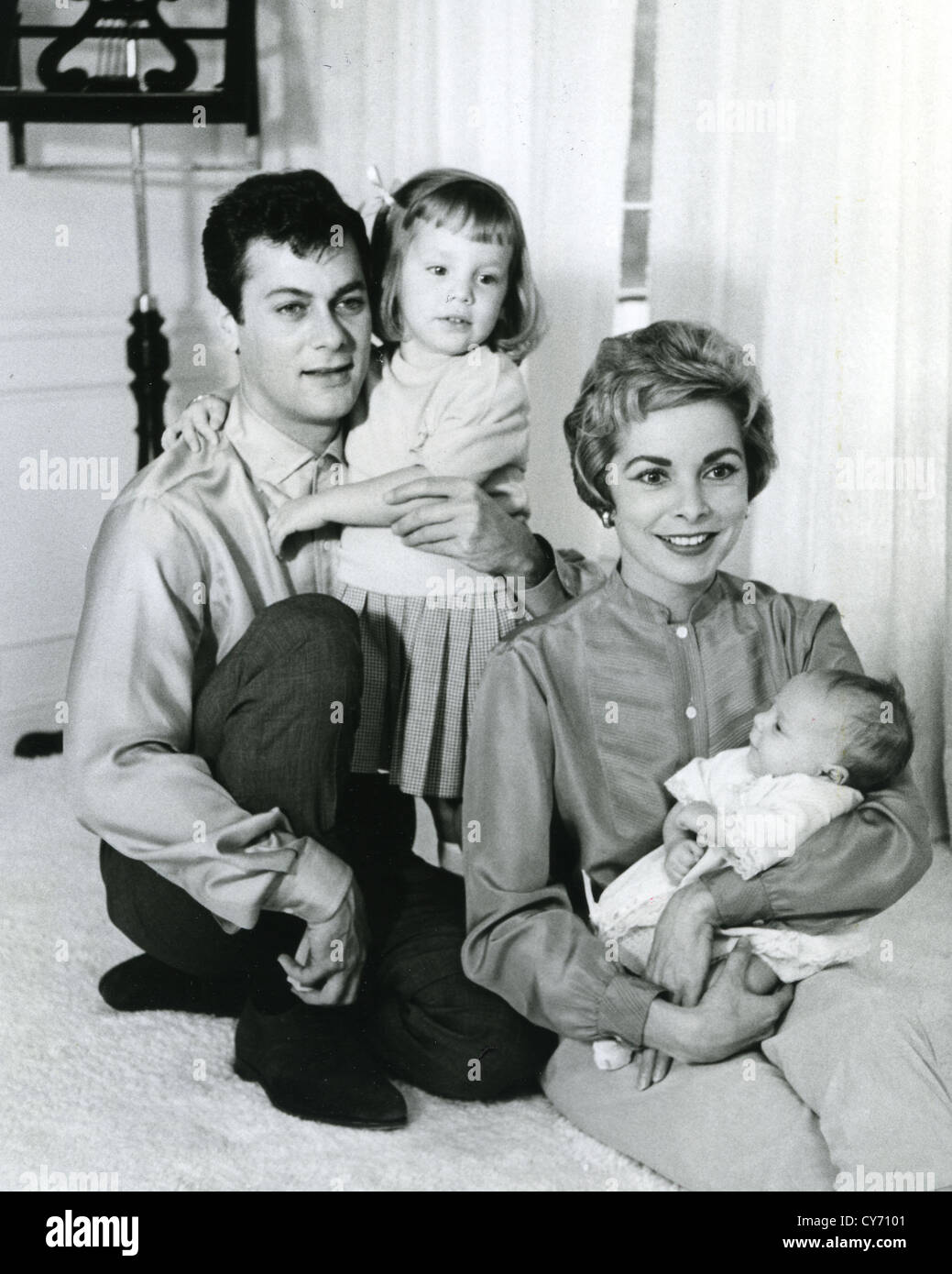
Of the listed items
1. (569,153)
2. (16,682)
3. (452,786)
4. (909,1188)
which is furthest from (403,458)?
(909,1188)

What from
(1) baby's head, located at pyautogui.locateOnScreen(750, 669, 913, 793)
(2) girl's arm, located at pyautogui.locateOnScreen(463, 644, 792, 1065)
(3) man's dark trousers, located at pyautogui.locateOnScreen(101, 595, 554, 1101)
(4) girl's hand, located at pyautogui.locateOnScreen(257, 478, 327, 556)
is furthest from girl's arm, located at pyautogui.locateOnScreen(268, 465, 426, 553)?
(1) baby's head, located at pyautogui.locateOnScreen(750, 669, 913, 793)

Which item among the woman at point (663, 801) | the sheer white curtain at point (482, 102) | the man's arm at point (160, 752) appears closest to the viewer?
the woman at point (663, 801)

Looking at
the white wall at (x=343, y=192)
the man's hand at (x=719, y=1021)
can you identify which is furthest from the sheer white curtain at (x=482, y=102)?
the man's hand at (x=719, y=1021)

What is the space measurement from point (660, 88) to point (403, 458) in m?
0.60

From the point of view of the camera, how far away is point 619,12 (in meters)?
1.64

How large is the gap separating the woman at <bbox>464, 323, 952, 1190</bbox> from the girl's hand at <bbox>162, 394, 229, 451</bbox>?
0.39 m

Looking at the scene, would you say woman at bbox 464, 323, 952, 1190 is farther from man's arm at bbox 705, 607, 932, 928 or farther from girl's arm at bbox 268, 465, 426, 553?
girl's arm at bbox 268, 465, 426, 553

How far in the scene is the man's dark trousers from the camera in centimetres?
139

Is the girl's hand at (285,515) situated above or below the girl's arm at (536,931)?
above

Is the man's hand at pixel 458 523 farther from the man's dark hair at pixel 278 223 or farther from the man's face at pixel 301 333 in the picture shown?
the man's dark hair at pixel 278 223

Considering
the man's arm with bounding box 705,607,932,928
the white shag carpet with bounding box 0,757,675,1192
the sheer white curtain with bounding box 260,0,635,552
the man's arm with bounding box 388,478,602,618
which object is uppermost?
the sheer white curtain with bounding box 260,0,635,552

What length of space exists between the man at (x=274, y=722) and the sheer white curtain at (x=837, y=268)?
0.51 m

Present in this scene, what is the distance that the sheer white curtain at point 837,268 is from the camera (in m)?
1.65

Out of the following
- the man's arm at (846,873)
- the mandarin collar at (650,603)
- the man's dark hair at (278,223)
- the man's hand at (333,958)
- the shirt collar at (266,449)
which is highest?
the man's dark hair at (278,223)
